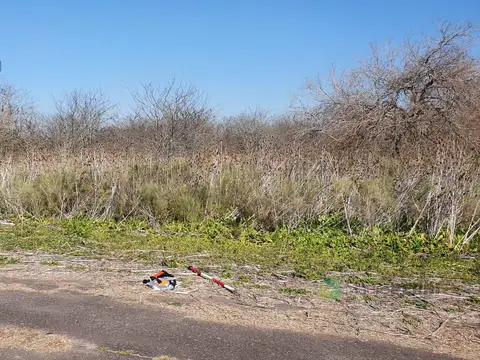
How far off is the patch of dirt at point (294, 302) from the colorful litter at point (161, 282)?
0.08 m

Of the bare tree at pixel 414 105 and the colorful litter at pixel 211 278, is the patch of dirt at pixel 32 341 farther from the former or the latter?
the bare tree at pixel 414 105

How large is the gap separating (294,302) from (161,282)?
144 cm

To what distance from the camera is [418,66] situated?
1944 centimetres

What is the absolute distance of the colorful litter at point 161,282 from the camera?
4.89 meters

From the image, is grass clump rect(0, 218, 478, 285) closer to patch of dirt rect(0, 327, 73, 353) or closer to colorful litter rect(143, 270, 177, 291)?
colorful litter rect(143, 270, 177, 291)

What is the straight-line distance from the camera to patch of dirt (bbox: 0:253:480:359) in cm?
388

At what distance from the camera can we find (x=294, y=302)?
15.0ft

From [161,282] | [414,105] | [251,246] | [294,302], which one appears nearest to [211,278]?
[161,282]

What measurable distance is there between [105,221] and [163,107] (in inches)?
593

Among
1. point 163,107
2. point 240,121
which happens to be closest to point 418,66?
point 163,107

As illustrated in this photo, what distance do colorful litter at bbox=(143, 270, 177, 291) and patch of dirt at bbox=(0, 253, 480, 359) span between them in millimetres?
77

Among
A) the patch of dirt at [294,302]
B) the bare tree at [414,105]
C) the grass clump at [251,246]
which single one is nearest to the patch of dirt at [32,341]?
the patch of dirt at [294,302]

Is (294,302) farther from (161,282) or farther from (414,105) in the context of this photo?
(414,105)

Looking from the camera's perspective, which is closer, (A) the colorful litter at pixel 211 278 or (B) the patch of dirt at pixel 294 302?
(B) the patch of dirt at pixel 294 302
